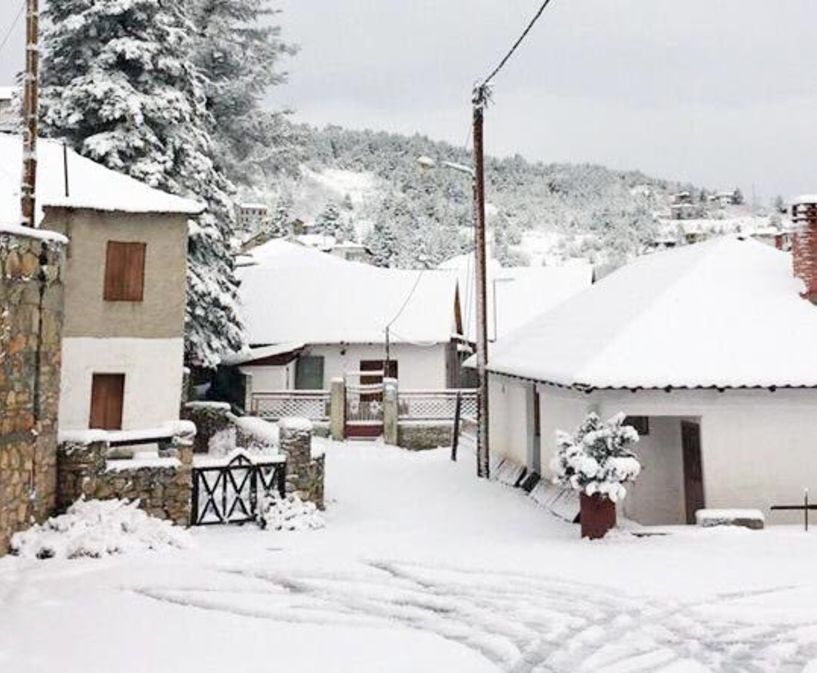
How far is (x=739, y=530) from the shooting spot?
12.5 m

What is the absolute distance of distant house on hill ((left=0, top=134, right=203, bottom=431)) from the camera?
60.1 ft

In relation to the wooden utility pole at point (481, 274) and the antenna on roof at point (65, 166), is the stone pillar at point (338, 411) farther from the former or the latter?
the antenna on roof at point (65, 166)

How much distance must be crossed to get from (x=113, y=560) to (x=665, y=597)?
7.81 m

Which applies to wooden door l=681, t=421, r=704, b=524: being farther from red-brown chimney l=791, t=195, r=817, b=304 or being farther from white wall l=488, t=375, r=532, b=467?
white wall l=488, t=375, r=532, b=467

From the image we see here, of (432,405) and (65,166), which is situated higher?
(65,166)

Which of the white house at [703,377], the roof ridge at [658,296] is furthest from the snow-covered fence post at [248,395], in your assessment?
the roof ridge at [658,296]

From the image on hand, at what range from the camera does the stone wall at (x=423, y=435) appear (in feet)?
88.1

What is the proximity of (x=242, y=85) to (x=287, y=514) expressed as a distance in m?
18.6

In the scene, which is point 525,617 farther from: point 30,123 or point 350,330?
point 350,330

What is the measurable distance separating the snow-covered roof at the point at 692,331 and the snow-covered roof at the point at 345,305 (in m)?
13.3

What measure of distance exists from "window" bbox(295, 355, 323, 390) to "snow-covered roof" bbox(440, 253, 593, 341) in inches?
578

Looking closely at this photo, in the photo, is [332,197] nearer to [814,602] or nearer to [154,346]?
[154,346]

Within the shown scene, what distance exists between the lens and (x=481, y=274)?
20609mm

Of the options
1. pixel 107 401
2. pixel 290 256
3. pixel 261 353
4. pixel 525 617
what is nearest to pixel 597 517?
pixel 525 617
